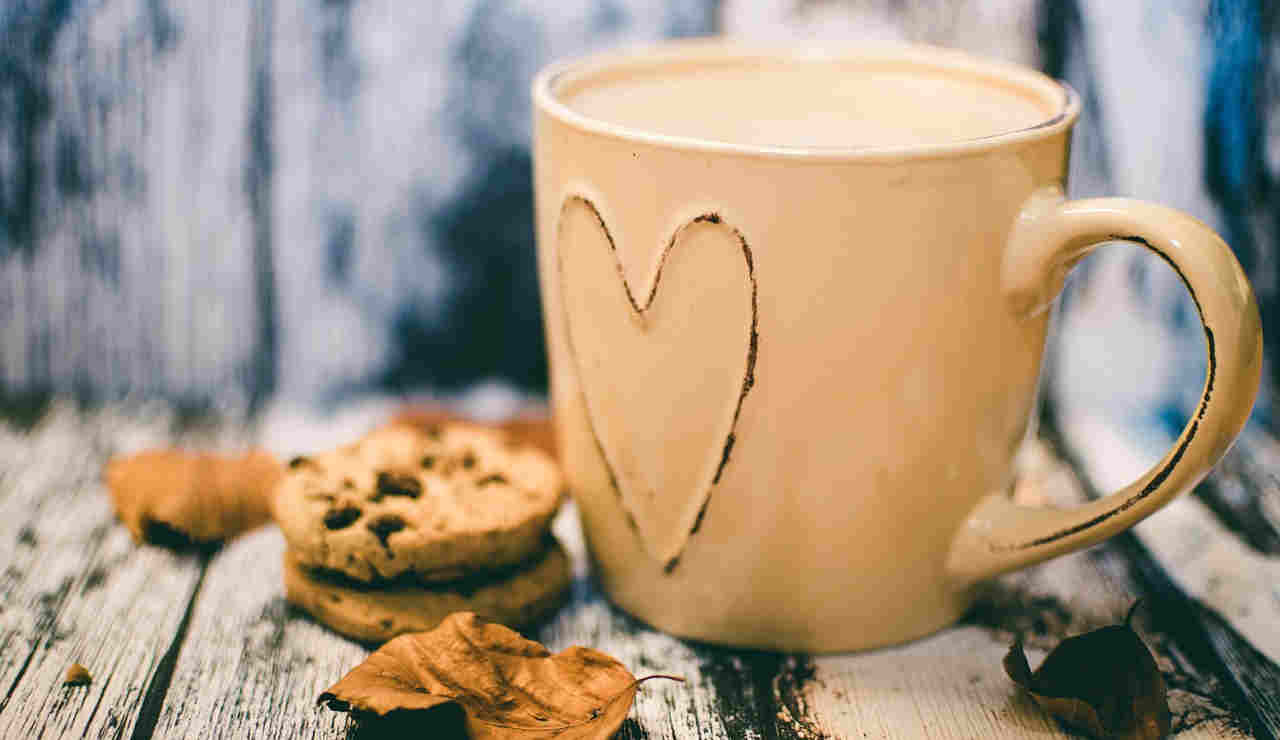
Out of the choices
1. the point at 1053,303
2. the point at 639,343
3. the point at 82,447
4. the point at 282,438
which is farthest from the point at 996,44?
the point at 82,447

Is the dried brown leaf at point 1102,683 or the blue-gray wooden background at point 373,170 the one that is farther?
the blue-gray wooden background at point 373,170

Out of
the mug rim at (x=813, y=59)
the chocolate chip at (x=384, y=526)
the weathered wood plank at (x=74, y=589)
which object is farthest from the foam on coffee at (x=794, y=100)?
the weathered wood plank at (x=74, y=589)

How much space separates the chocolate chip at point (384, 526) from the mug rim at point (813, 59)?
0.20 meters

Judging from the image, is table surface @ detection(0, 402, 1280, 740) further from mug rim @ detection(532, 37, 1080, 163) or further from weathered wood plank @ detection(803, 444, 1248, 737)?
mug rim @ detection(532, 37, 1080, 163)

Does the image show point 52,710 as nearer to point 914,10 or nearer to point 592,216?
point 592,216

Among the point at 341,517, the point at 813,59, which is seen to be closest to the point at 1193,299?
the point at 813,59

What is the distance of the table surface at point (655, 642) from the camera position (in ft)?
1.67

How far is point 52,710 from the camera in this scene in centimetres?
50

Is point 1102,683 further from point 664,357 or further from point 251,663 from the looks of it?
point 251,663

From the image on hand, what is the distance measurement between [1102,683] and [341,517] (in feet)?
1.13

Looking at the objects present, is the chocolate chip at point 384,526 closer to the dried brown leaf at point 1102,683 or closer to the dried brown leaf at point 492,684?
the dried brown leaf at point 492,684

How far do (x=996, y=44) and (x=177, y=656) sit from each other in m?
0.61

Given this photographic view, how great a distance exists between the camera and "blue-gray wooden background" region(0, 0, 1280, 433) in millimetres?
762

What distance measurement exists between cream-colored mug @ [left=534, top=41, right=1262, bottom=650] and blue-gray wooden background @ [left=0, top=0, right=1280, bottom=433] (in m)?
0.20
